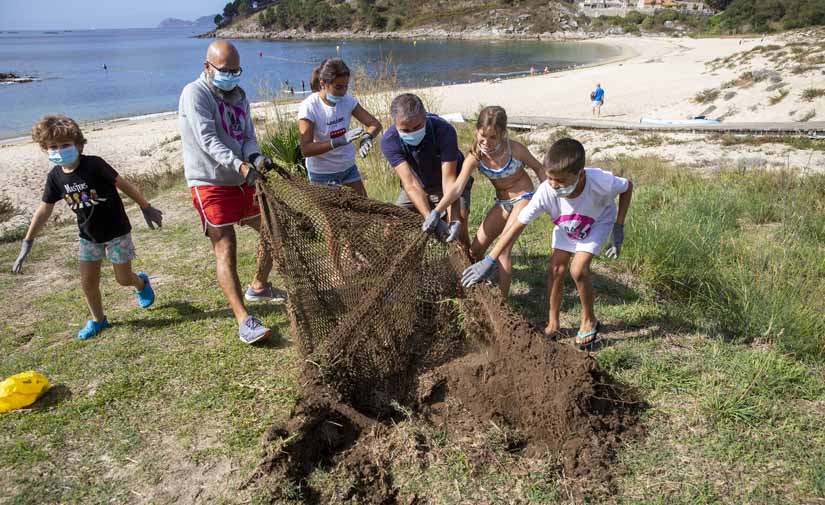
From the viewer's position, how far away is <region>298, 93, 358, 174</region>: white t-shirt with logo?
14.0 ft

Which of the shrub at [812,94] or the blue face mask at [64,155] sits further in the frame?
the shrub at [812,94]

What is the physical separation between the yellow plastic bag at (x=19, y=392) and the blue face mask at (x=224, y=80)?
206 centimetres

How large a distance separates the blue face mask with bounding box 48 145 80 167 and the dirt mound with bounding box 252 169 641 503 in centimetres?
137

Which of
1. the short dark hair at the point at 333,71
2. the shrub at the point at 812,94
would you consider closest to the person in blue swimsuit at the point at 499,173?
the short dark hair at the point at 333,71

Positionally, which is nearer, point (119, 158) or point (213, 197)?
point (213, 197)

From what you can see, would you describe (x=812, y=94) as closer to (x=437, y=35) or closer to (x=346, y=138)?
(x=346, y=138)

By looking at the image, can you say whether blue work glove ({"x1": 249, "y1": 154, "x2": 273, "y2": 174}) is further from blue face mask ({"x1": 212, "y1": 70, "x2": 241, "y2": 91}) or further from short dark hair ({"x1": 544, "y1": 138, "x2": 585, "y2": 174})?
short dark hair ({"x1": 544, "y1": 138, "x2": 585, "y2": 174})

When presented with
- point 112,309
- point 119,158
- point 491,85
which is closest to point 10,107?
point 119,158

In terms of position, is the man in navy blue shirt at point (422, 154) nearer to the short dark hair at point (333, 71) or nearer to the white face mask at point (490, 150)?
the white face mask at point (490, 150)

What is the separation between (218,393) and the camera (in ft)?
10.4

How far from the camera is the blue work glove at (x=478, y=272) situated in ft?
9.83

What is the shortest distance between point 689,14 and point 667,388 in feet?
269

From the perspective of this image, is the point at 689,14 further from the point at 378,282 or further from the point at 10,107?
A: the point at 378,282

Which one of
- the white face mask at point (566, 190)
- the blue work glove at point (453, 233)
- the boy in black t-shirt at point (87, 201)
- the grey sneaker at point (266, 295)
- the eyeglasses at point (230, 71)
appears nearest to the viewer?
the white face mask at point (566, 190)
